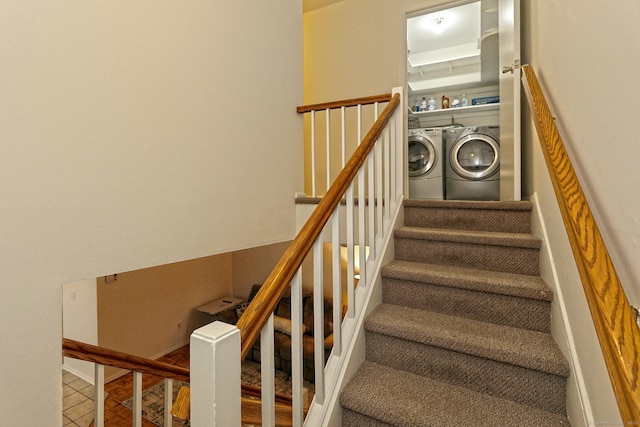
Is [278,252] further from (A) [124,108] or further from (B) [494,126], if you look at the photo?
(A) [124,108]

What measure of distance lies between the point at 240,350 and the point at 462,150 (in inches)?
166

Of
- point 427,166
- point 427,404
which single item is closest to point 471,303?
Answer: point 427,404

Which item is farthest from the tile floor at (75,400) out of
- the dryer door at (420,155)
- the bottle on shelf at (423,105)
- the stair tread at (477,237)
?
the bottle on shelf at (423,105)

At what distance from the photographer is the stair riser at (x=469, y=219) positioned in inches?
76.4

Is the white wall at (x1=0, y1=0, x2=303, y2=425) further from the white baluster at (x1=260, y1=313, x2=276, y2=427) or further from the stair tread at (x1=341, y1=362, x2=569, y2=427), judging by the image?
the stair tread at (x1=341, y1=362, x2=569, y2=427)

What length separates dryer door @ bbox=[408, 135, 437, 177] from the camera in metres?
4.25

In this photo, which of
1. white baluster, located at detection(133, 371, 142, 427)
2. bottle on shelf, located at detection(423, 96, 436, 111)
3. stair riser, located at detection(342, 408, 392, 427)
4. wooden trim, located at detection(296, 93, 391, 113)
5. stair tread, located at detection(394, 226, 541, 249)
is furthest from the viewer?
bottle on shelf, located at detection(423, 96, 436, 111)

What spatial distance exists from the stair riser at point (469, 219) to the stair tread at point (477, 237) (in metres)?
0.06

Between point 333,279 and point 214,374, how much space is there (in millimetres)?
756

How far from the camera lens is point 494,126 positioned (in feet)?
14.8

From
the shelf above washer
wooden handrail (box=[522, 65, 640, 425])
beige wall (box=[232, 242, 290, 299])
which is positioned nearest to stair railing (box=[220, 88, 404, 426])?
wooden handrail (box=[522, 65, 640, 425])

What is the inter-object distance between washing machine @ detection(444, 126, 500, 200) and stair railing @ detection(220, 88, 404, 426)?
2.30m

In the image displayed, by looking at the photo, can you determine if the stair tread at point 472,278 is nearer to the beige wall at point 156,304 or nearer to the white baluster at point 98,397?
the white baluster at point 98,397

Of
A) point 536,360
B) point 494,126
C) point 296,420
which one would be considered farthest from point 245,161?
point 494,126
